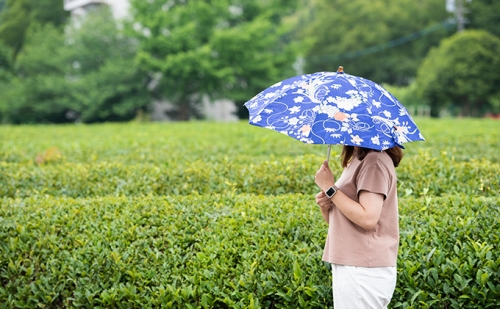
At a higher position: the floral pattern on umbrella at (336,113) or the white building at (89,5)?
the white building at (89,5)

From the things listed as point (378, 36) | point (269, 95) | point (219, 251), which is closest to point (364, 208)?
point (269, 95)

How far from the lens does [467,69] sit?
30422 millimetres

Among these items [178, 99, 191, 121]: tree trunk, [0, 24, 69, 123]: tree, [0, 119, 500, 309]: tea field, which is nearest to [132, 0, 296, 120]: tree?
[178, 99, 191, 121]: tree trunk

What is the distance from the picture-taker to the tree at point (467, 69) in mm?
30359

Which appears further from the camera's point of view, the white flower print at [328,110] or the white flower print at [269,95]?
the white flower print at [269,95]

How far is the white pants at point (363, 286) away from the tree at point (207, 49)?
26.5 meters

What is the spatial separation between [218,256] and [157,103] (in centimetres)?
3096

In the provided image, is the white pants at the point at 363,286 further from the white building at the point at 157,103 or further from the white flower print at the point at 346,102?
the white building at the point at 157,103

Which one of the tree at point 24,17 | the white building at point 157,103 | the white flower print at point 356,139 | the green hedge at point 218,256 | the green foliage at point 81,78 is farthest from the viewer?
the tree at point 24,17

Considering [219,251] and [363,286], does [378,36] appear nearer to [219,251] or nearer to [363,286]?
[219,251]

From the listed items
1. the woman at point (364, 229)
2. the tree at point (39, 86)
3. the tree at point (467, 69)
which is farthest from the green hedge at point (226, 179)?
the tree at point (467, 69)

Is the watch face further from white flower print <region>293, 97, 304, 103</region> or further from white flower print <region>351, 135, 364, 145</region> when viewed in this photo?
white flower print <region>293, 97, 304, 103</region>

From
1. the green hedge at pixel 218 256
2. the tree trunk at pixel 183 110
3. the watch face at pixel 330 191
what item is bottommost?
the green hedge at pixel 218 256

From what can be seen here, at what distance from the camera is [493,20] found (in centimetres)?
3841
